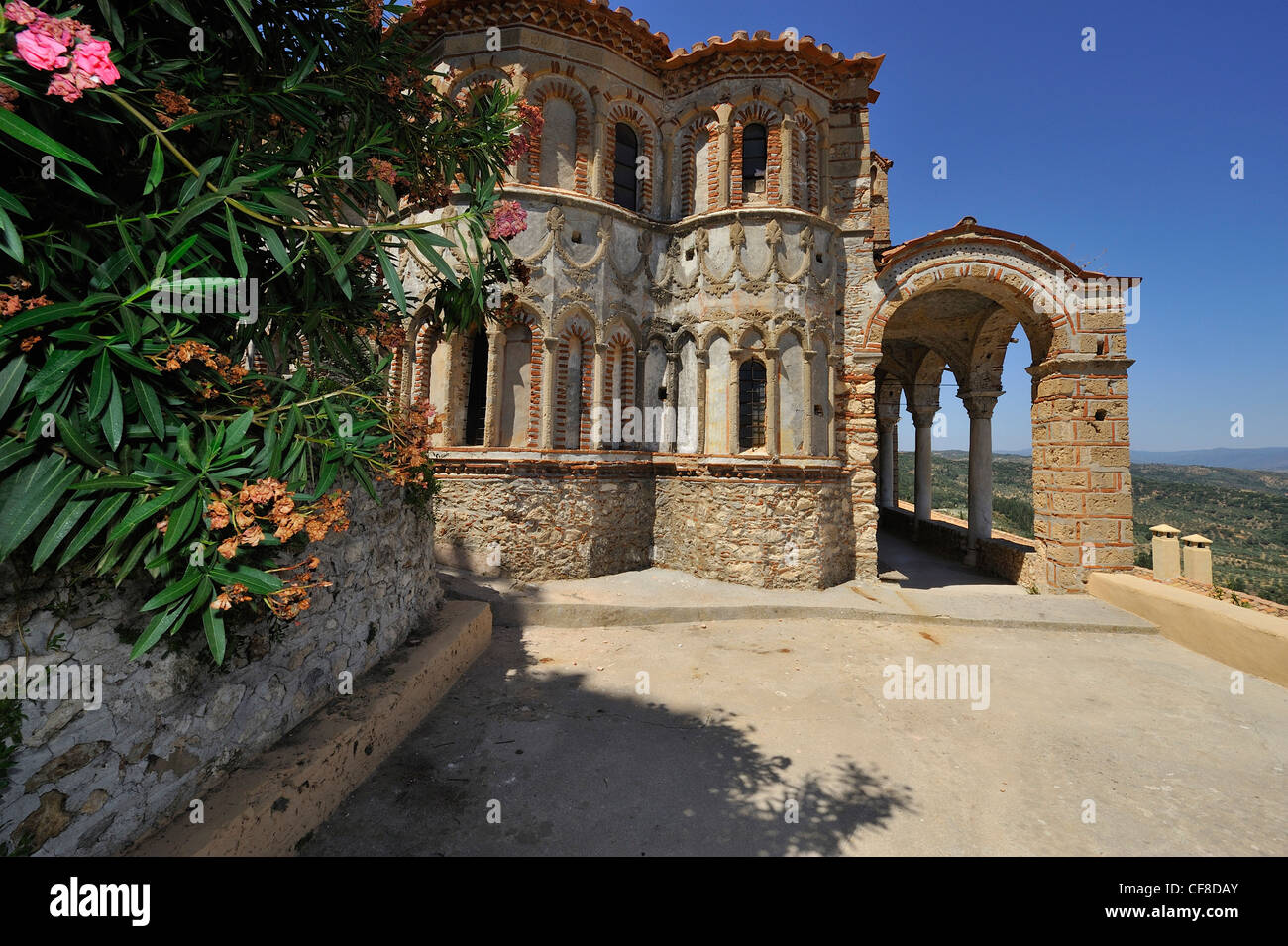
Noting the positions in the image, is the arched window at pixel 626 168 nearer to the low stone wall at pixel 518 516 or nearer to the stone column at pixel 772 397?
the stone column at pixel 772 397

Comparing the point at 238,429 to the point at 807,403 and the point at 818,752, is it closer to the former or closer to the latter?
the point at 818,752

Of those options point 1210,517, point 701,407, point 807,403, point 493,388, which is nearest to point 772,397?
point 807,403

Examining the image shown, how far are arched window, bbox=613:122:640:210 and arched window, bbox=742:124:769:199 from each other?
2578mm

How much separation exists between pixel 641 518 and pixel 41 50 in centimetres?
1067

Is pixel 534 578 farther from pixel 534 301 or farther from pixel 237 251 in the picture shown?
pixel 237 251

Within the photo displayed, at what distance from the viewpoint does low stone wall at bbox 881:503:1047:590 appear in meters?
12.4

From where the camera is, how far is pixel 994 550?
1423cm

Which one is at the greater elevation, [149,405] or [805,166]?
[805,166]

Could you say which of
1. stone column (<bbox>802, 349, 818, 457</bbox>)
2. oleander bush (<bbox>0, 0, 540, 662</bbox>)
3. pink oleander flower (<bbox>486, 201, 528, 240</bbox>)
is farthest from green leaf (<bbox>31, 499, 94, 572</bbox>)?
stone column (<bbox>802, 349, 818, 457</bbox>)

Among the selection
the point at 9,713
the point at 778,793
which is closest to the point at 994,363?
the point at 778,793

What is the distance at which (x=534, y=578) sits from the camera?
1095 centimetres

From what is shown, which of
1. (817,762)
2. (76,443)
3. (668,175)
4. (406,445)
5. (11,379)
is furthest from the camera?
(668,175)

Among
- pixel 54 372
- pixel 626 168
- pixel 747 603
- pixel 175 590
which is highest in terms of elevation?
pixel 626 168

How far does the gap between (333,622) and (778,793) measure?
166 inches
